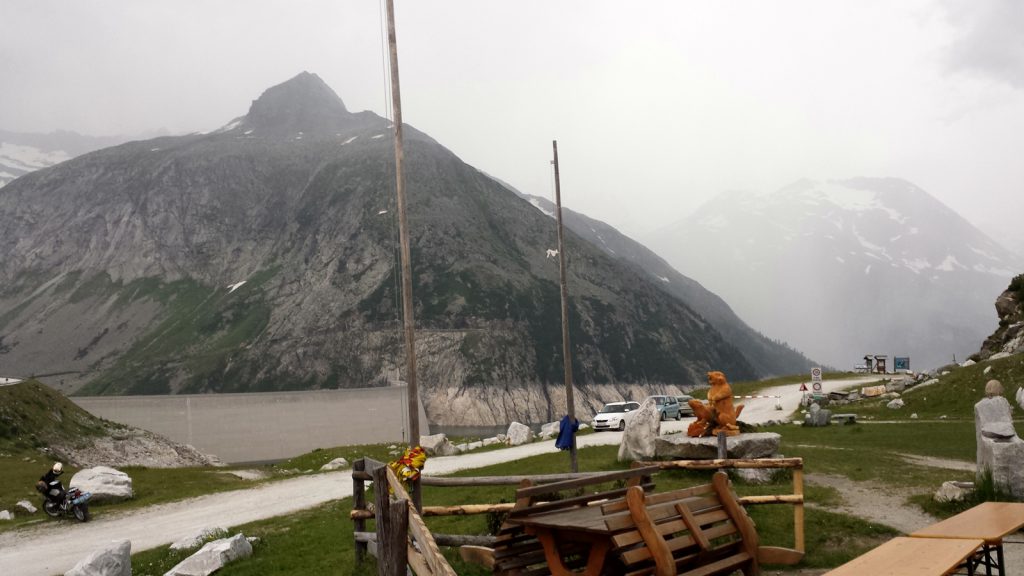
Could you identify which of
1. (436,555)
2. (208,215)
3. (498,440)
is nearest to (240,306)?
(208,215)

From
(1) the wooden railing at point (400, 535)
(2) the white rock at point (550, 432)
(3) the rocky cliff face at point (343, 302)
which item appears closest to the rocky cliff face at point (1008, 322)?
(2) the white rock at point (550, 432)

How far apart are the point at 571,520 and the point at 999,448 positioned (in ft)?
35.9

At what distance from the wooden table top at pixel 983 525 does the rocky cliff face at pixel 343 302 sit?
343 ft

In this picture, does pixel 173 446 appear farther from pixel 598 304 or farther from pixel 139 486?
pixel 598 304

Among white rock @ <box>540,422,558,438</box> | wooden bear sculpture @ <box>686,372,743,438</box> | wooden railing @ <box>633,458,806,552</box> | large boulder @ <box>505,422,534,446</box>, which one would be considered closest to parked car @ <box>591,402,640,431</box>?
white rock @ <box>540,422,558,438</box>

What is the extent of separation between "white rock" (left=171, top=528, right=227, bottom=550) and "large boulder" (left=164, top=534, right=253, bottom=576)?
224cm

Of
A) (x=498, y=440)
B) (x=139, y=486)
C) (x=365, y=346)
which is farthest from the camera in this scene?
(x=365, y=346)

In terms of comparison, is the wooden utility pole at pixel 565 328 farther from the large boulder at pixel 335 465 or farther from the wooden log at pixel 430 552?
the large boulder at pixel 335 465

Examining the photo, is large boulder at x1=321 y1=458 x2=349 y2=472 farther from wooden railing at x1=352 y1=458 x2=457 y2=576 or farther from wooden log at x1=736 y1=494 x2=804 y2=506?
wooden railing at x1=352 y1=458 x2=457 y2=576

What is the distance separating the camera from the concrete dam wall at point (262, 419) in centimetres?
6150

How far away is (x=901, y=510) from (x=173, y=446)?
154 ft

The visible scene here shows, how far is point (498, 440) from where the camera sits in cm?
4178

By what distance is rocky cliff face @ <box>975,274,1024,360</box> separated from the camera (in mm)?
44906

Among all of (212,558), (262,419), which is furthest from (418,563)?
(262,419)
